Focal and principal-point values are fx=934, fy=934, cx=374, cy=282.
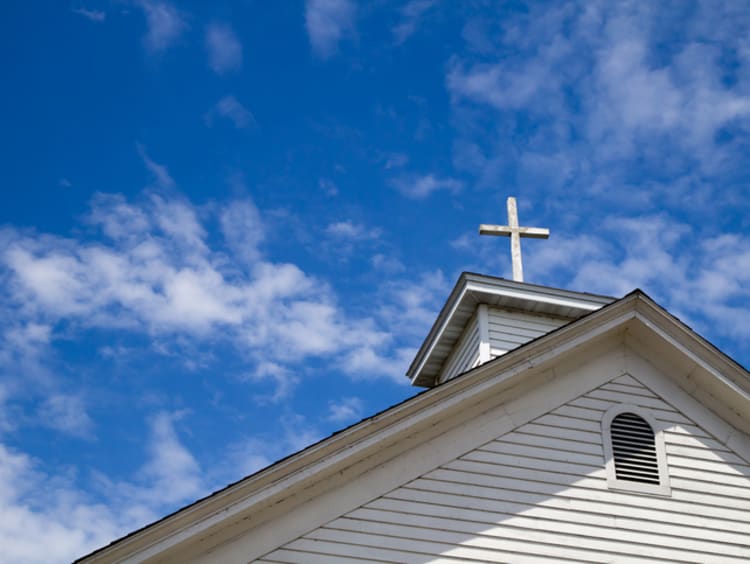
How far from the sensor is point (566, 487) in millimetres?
10383

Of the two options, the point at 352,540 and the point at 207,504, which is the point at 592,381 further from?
the point at 207,504

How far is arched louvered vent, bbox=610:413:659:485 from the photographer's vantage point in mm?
10672

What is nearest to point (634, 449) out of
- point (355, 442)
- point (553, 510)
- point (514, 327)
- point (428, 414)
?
point (553, 510)

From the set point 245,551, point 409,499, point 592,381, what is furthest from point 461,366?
point 245,551

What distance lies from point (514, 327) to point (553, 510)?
671 cm

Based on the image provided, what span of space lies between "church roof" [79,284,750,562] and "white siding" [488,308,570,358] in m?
4.81

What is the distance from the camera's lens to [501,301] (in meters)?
16.6

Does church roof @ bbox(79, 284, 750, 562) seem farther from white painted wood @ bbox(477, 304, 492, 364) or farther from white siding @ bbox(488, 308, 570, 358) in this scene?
white siding @ bbox(488, 308, 570, 358)

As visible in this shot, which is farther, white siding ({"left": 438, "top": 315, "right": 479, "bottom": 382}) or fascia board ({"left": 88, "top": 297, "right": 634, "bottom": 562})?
white siding ({"left": 438, "top": 315, "right": 479, "bottom": 382})

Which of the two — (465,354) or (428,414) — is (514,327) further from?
(428,414)

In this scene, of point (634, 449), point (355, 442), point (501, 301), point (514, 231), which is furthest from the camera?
point (514, 231)

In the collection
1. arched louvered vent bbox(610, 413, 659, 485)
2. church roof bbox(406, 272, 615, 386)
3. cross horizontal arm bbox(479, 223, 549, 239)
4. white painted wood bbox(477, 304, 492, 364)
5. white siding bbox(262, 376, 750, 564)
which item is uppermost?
cross horizontal arm bbox(479, 223, 549, 239)

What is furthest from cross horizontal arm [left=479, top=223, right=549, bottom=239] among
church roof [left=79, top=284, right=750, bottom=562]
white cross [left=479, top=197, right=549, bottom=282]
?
church roof [left=79, top=284, right=750, bottom=562]

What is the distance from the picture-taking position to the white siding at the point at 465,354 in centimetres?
1662
